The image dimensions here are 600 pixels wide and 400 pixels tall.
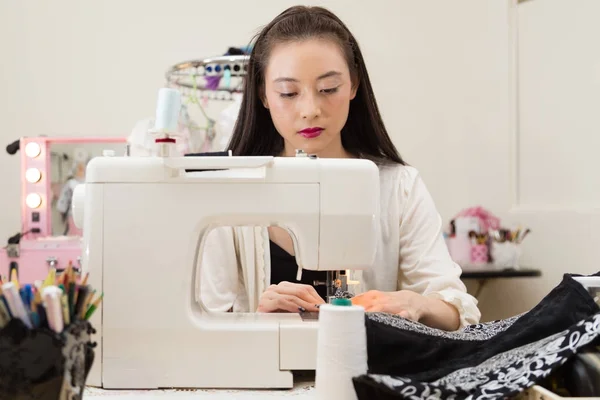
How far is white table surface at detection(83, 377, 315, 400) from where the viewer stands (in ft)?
3.08

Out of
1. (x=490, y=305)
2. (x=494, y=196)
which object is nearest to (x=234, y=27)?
(x=494, y=196)

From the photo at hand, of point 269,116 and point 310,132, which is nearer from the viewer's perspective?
point 310,132

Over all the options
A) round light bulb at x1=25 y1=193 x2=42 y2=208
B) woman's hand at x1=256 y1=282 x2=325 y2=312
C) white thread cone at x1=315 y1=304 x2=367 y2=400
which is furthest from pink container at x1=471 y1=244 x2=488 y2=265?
white thread cone at x1=315 y1=304 x2=367 y2=400

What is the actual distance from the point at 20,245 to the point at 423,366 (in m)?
1.86

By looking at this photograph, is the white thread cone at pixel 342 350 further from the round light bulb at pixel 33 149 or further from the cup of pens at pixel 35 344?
the round light bulb at pixel 33 149

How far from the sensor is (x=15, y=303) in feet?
2.35

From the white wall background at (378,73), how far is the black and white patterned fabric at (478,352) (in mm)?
1803

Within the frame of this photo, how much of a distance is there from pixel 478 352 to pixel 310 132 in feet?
2.21

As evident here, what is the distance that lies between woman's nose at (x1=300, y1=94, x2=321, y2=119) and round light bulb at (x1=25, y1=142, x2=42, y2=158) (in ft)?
4.72

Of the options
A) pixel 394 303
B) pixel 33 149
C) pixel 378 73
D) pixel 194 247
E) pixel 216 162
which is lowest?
pixel 394 303

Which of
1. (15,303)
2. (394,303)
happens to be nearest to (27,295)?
(15,303)

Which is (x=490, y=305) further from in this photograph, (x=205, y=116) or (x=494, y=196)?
(x=205, y=116)

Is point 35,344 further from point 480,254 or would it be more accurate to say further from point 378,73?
point 378,73

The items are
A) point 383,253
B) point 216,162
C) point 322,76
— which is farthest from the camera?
point 383,253
